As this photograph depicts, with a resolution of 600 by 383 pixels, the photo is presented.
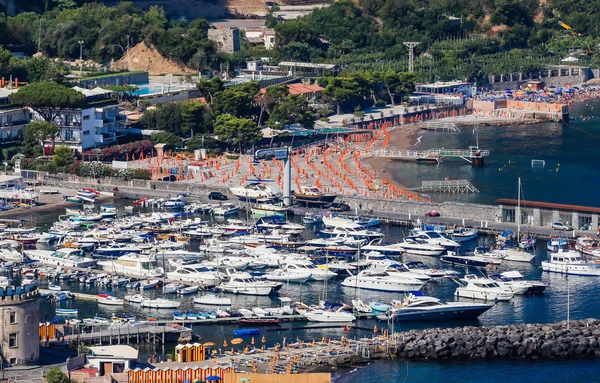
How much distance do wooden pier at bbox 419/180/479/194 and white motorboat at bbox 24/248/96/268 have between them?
22.8 meters

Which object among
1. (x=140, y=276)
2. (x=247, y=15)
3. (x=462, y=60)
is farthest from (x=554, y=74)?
(x=140, y=276)

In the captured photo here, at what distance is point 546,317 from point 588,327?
4.15 m

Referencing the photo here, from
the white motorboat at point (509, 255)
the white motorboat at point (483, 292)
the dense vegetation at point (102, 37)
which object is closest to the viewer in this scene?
the white motorboat at point (483, 292)

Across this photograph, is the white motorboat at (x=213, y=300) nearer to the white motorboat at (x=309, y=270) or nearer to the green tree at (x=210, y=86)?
the white motorboat at (x=309, y=270)

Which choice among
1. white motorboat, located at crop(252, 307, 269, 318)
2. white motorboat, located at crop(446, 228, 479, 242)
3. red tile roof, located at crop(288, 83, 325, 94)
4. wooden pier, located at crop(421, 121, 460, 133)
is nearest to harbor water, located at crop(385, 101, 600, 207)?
wooden pier, located at crop(421, 121, 460, 133)

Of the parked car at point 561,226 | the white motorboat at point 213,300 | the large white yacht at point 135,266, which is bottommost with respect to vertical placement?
the white motorboat at point 213,300

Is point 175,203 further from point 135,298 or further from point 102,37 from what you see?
point 102,37

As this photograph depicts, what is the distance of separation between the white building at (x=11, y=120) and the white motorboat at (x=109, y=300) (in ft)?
102

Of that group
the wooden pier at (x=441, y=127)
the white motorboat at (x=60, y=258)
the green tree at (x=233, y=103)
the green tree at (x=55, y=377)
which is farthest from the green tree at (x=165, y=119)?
the green tree at (x=55, y=377)

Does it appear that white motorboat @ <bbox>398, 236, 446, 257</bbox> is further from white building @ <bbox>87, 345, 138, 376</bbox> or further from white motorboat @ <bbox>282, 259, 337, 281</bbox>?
white building @ <bbox>87, 345, 138, 376</bbox>

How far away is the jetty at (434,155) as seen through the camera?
86.8m

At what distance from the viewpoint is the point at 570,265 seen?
59.1 m

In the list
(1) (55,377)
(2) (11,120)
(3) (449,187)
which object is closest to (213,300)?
(1) (55,377)

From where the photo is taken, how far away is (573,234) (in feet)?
211
